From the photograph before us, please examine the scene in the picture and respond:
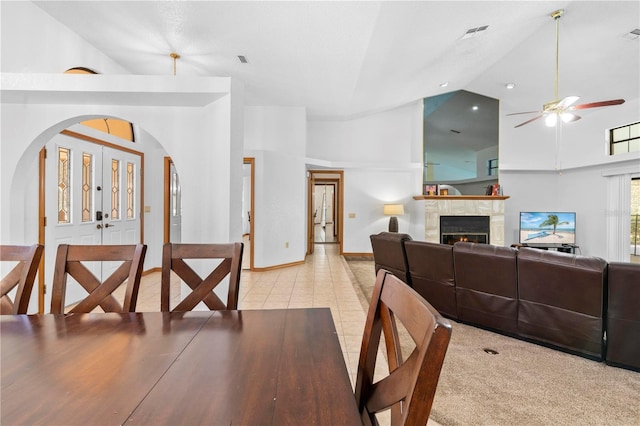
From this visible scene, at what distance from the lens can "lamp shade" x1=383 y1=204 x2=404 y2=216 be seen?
705 cm

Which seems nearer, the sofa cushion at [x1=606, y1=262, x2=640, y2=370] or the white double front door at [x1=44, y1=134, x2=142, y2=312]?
the sofa cushion at [x1=606, y1=262, x2=640, y2=370]

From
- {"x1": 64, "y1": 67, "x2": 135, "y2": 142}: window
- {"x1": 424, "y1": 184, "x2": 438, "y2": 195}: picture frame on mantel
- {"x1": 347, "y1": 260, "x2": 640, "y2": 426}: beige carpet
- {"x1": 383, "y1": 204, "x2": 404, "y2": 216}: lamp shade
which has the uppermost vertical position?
{"x1": 64, "y1": 67, "x2": 135, "y2": 142}: window

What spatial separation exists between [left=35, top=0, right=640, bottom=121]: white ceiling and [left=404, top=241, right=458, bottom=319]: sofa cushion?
8.28 feet

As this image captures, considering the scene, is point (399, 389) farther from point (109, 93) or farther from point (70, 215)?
point (70, 215)

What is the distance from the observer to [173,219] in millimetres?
5590

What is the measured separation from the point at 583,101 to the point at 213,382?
8405mm

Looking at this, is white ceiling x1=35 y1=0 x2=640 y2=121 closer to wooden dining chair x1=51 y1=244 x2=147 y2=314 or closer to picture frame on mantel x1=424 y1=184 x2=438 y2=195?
picture frame on mantel x1=424 y1=184 x2=438 y2=195

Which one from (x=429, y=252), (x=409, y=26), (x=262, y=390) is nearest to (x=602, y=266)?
(x=429, y=252)

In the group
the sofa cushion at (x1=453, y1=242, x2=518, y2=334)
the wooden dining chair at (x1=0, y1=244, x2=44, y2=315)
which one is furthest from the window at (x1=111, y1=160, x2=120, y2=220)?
the sofa cushion at (x1=453, y1=242, x2=518, y2=334)

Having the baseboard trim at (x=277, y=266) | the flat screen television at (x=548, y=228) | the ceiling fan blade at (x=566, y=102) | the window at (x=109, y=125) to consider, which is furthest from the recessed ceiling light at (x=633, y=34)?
the window at (x=109, y=125)

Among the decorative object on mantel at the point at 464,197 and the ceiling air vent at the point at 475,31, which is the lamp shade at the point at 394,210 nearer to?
the decorative object on mantel at the point at 464,197

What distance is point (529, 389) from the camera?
6.69 ft

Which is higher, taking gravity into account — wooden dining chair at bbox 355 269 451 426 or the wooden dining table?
wooden dining chair at bbox 355 269 451 426

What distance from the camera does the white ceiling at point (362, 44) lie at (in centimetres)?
321
